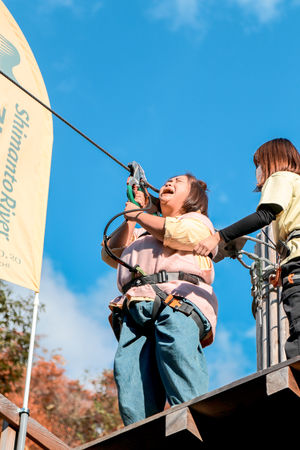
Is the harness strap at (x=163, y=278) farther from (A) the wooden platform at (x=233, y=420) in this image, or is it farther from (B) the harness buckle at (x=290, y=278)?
(A) the wooden platform at (x=233, y=420)

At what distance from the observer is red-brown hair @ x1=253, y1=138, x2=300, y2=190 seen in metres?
4.71

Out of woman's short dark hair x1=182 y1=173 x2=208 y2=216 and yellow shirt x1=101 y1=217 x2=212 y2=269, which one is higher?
woman's short dark hair x1=182 y1=173 x2=208 y2=216

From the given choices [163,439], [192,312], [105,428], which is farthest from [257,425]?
[105,428]

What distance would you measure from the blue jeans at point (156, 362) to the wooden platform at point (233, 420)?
33 centimetres

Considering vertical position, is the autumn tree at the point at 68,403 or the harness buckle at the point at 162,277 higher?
the autumn tree at the point at 68,403

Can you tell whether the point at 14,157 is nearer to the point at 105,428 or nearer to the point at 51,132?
the point at 51,132

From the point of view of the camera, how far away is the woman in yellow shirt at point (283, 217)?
4.06 m

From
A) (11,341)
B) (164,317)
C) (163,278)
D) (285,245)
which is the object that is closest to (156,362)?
(164,317)

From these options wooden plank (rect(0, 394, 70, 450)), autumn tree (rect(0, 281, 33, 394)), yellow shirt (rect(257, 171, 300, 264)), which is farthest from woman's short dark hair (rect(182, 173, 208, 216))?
autumn tree (rect(0, 281, 33, 394))

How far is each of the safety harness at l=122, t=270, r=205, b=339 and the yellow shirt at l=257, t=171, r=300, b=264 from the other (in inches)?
21.3

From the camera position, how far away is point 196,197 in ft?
15.7

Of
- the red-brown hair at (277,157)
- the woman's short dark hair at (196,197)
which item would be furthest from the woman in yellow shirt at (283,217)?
the woman's short dark hair at (196,197)

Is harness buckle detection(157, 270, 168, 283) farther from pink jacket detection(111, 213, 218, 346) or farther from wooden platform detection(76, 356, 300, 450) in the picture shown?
wooden platform detection(76, 356, 300, 450)

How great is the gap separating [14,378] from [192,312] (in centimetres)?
1083
